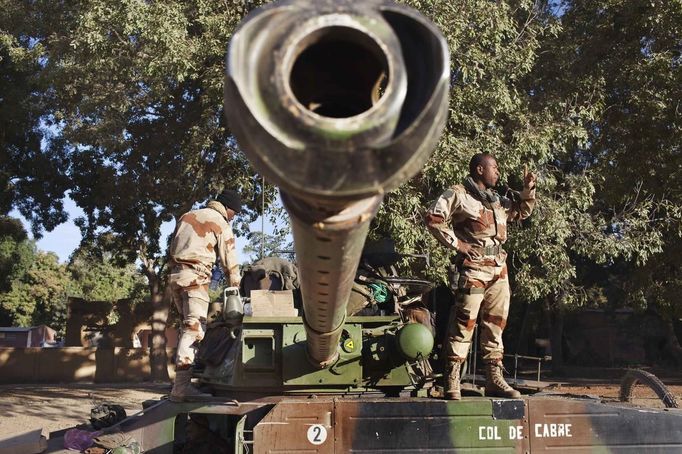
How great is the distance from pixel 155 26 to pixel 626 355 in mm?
30245

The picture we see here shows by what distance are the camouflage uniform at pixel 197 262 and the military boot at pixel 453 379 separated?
1.82m

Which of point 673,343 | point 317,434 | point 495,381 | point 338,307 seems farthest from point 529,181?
point 673,343

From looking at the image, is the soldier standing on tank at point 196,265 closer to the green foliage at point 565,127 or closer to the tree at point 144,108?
the green foliage at point 565,127

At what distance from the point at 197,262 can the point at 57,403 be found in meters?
13.8

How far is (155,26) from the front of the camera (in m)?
13.3

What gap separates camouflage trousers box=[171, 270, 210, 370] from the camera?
6.19 meters

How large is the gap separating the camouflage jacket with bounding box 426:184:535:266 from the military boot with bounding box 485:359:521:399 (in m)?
0.74

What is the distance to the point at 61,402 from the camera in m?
18.9

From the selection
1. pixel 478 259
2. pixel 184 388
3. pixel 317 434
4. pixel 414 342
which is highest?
pixel 478 259

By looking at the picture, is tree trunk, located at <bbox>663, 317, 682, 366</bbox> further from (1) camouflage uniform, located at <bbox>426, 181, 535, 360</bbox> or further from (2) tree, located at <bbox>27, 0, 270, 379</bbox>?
(1) camouflage uniform, located at <bbox>426, 181, 535, 360</bbox>

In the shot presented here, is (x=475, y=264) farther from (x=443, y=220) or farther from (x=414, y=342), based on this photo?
(x=414, y=342)

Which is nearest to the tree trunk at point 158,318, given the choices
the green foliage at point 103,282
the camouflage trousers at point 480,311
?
the camouflage trousers at point 480,311

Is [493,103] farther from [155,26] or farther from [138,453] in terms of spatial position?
[138,453]

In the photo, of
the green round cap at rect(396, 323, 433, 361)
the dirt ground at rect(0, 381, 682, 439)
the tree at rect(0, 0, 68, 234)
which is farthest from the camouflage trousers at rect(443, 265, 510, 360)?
the tree at rect(0, 0, 68, 234)
